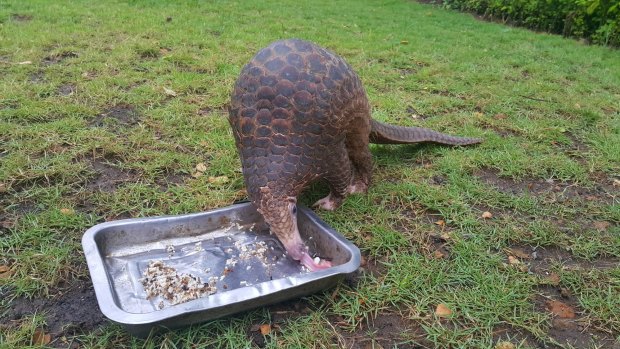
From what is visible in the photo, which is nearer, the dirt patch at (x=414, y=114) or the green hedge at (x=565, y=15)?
the dirt patch at (x=414, y=114)

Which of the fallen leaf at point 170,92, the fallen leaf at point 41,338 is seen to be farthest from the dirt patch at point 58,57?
the fallen leaf at point 41,338

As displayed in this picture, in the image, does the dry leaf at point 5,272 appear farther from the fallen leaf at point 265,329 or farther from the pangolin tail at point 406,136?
the pangolin tail at point 406,136

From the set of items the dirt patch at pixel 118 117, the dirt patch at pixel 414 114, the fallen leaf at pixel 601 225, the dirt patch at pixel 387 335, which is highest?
the dirt patch at pixel 118 117

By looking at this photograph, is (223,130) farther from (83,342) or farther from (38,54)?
(38,54)

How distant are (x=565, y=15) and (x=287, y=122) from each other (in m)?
8.75

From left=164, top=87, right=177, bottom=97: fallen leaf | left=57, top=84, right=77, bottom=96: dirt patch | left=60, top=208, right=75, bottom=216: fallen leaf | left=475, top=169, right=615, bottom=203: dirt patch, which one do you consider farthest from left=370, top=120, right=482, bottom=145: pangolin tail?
left=57, top=84, right=77, bottom=96: dirt patch

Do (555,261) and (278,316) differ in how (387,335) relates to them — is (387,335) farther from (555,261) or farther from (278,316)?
(555,261)

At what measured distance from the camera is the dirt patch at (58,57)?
5449 millimetres

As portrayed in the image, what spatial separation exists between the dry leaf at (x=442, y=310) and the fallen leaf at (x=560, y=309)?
51 centimetres

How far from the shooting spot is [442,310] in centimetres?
237

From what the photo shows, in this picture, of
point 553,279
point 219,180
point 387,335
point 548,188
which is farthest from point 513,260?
point 219,180

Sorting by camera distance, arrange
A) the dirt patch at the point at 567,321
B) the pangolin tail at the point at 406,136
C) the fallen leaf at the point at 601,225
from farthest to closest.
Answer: the pangolin tail at the point at 406,136 < the fallen leaf at the point at 601,225 < the dirt patch at the point at 567,321

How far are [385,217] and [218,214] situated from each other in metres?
1.00

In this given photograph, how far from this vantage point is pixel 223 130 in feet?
13.6
